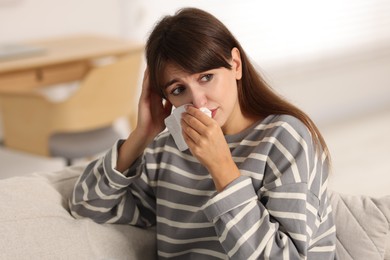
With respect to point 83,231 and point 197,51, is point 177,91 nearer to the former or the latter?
point 197,51

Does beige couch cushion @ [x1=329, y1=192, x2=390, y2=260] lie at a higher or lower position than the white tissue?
lower

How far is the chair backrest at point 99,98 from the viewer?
263cm

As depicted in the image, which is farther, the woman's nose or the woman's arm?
the woman's arm

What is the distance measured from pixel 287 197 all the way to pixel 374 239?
265 mm

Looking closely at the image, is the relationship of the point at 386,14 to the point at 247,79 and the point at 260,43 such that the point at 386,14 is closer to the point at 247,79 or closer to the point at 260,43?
the point at 260,43

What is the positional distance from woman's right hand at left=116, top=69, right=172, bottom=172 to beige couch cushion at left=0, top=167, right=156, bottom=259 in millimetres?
149

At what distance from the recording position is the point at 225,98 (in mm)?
1340

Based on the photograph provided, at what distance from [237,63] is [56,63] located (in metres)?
1.49

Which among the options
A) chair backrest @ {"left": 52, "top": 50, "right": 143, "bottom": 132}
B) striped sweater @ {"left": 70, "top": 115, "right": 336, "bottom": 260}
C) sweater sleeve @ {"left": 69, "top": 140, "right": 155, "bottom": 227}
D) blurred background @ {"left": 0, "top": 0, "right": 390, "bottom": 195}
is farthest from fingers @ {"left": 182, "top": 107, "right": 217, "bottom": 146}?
blurred background @ {"left": 0, "top": 0, "right": 390, "bottom": 195}

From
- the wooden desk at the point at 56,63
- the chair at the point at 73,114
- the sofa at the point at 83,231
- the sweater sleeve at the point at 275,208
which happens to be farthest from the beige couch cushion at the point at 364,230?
the wooden desk at the point at 56,63

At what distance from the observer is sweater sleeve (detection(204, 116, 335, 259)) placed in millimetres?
1192

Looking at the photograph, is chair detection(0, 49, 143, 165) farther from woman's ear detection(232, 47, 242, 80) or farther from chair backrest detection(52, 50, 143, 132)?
woman's ear detection(232, 47, 242, 80)

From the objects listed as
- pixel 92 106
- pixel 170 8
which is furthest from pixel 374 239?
pixel 170 8

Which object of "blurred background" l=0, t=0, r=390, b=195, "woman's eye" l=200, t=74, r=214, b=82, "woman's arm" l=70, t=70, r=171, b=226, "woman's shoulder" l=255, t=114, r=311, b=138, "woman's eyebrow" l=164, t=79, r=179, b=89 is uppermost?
"woman's eye" l=200, t=74, r=214, b=82
